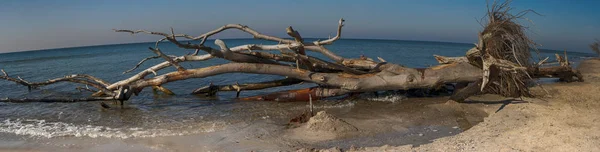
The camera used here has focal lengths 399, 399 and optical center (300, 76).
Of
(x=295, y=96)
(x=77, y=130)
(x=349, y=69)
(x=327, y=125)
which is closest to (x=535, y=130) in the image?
(x=327, y=125)

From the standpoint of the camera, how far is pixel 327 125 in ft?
19.0

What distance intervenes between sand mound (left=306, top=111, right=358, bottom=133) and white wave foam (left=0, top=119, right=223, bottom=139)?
1539 mm

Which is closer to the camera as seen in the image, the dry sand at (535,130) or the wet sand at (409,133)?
the dry sand at (535,130)

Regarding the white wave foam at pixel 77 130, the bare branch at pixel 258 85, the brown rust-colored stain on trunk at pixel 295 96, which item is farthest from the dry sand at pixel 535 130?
the bare branch at pixel 258 85

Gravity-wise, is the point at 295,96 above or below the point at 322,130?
above

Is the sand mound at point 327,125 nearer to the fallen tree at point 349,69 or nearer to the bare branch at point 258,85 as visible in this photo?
the fallen tree at point 349,69

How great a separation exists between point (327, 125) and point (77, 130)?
158 inches

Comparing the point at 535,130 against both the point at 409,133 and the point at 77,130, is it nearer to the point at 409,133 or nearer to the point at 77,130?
the point at 409,133

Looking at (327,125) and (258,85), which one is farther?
(258,85)

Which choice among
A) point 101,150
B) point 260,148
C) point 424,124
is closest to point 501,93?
point 424,124

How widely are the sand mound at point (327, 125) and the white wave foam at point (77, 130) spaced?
1539 millimetres

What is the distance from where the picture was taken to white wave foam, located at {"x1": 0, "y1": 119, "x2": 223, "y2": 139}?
237 inches

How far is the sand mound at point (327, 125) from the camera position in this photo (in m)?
5.76

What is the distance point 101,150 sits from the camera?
16.9ft
